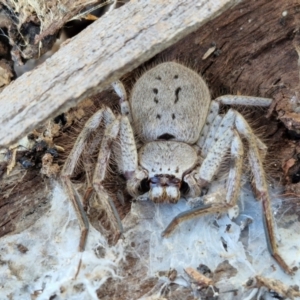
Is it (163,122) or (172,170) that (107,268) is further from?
(163,122)

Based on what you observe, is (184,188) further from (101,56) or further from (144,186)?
(101,56)

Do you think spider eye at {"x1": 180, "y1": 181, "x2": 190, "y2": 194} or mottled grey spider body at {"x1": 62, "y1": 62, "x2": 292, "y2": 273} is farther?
spider eye at {"x1": 180, "y1": 181, "x2": 190, "y2": 194}

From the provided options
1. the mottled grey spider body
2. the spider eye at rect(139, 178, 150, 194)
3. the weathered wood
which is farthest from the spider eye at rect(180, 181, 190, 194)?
the weathered wood

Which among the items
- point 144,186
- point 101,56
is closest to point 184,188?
point 144,186

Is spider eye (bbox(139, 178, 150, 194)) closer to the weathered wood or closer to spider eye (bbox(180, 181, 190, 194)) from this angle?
spider eye (bbox(180, 181, 190, 194))

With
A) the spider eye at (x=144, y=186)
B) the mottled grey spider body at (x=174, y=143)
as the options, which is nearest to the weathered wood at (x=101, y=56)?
the mottled grey spider body at (x=174, y=143)

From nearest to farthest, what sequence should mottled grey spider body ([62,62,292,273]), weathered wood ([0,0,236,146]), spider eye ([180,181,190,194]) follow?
weathered wood ([0,0,236,146]) < mottled grey spider body ([62,62,292,273]) < spider eye ([180,181,190,194])
